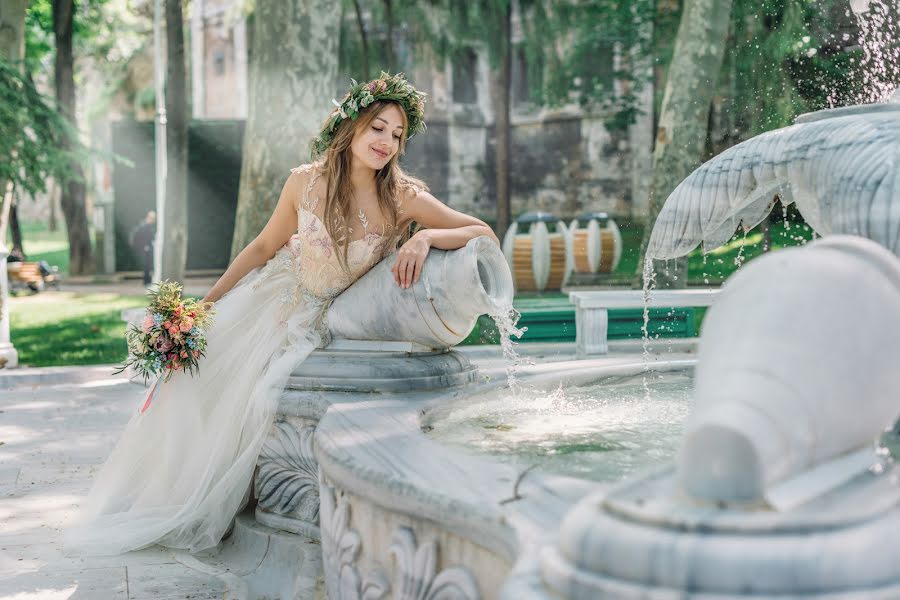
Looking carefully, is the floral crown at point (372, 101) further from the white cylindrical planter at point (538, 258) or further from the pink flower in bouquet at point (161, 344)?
the white cylindrical planter at point (538, 258)

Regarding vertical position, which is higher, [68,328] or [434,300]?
[434,300]

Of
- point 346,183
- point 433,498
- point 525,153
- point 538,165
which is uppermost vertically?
point 525,153

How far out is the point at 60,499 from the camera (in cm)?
494

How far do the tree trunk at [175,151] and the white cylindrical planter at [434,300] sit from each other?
10.8m

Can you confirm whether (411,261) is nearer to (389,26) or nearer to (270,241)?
(270,241)

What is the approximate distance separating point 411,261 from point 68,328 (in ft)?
36.9

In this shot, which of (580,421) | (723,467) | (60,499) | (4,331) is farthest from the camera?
(4,331)

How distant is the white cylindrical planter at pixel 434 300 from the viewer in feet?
12.5

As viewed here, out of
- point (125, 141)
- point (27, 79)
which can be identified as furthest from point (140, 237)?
point (27, 79)

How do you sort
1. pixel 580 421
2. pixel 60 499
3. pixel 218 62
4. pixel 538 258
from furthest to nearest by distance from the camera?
pixel 218 62 < pixel 538 258 < pixel 60 499 < pixel 580 421

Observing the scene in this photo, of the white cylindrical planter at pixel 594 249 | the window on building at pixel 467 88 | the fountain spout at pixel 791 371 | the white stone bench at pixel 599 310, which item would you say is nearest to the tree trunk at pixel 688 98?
the white stone bench at pixel 599 310

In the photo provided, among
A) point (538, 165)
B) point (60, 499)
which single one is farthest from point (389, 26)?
point (538, 165)

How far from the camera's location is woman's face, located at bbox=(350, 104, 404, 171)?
4.18m

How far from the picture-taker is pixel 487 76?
99.1ft
